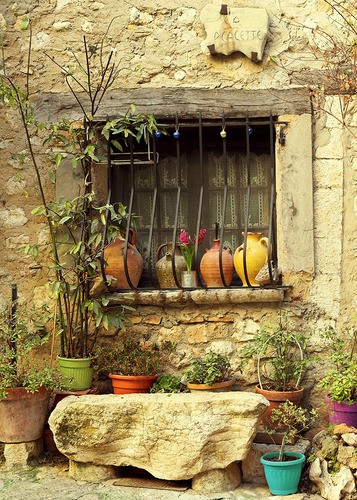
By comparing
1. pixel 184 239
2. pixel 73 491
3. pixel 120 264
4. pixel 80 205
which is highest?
pixel 80 205

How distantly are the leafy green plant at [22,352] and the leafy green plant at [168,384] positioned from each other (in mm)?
559

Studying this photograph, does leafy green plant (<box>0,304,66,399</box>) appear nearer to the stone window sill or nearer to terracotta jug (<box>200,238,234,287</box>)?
the stone window sill

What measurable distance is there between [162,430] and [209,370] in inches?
22.4

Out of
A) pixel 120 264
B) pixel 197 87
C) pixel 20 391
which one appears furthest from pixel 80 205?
pixel 20 391

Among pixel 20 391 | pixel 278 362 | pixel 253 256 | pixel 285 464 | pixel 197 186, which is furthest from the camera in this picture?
pixel 197 186

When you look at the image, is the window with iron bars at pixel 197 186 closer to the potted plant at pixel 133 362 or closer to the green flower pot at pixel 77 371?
the potted plant at pixel 133 362

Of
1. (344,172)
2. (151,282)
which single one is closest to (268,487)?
(151,282)

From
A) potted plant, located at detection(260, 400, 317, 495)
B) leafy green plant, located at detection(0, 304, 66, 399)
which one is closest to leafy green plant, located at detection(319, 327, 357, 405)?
potted plant, located at detection(260, 400, 317, 495)

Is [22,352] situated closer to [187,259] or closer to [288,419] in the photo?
[187,259]

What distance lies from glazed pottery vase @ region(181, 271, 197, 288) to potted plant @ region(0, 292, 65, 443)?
36.7 inches

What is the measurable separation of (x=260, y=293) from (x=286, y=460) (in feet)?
3.43

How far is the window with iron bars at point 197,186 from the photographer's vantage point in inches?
198

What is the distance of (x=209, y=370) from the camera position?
4277 mm

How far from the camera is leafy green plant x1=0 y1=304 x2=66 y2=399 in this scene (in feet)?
13.6
